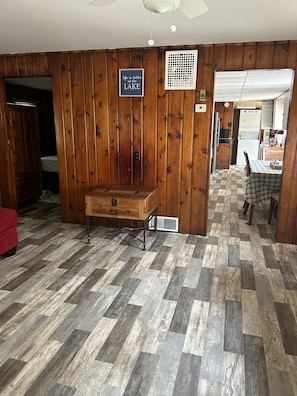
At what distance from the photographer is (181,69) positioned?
344 cm

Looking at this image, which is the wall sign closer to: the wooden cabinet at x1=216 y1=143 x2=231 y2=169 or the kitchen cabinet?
the kitchen cabinet

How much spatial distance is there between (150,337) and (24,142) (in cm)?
420

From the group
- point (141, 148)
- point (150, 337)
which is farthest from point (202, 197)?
point (150, 337)

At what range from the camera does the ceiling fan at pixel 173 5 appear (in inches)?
65.1

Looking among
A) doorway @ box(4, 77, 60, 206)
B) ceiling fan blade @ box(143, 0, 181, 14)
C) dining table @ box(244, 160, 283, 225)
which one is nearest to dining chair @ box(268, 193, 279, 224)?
dining table @ box(244, 160, 283, 225)

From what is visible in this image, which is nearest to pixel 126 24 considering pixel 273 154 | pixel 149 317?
pixel 149 317

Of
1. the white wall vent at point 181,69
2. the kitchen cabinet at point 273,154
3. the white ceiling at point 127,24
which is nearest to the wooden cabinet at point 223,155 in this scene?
the kitchen cabinet at point 273,154

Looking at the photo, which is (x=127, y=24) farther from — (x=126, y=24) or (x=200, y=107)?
(x=200, y=107)

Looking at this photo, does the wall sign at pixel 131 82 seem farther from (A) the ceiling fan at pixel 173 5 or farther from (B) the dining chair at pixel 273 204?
Result: (B) the dining chair at pixel 273 204

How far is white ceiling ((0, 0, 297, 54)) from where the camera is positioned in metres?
2.29

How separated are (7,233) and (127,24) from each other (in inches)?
94.2

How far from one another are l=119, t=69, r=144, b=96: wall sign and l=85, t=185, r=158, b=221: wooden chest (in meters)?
1.24

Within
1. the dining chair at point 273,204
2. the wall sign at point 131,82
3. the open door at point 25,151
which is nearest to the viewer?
the wall sign at point 131,82

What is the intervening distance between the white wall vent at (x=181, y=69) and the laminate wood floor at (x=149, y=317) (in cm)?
189
